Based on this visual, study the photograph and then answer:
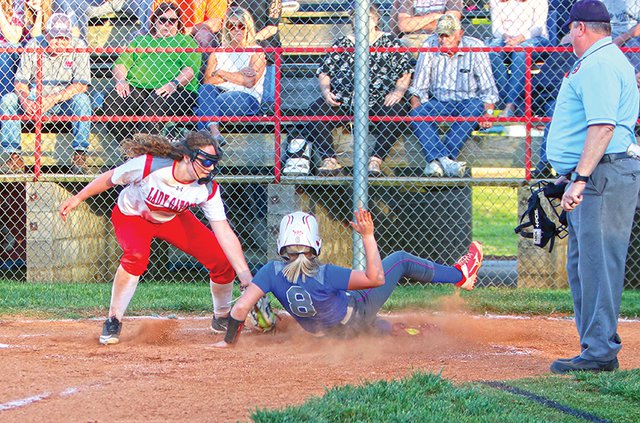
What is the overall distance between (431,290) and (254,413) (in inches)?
218

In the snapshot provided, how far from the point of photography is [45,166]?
418 inches

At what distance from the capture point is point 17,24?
10.9 m

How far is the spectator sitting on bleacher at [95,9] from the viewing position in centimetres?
1101

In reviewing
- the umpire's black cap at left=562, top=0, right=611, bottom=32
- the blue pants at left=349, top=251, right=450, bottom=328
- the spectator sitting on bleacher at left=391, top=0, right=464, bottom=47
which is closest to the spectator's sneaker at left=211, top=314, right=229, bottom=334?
the blue pants at left=349, top=251, right=450, bottom=328

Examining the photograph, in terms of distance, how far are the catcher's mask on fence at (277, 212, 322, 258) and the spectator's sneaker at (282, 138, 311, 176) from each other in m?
3.52

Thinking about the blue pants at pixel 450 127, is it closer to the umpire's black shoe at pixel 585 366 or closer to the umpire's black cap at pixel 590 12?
the umpire's black cap at pixel 590 12

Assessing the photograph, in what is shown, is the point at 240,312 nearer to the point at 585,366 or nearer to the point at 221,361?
the point at 221,361

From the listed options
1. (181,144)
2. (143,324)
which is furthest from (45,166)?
(181,144)

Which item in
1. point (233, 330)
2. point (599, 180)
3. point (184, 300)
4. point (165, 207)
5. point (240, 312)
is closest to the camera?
point (599, 180)

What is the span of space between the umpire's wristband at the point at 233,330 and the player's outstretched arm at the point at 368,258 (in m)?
0.84

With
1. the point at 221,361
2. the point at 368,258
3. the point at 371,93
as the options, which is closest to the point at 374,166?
the point at 371,93

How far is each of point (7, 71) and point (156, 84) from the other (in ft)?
5.53

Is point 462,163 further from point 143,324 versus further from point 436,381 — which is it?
point 436,381

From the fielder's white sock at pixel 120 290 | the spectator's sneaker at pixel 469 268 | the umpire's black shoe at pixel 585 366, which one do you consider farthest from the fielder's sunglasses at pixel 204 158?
the umpire's black shoe at pixel 585 366
